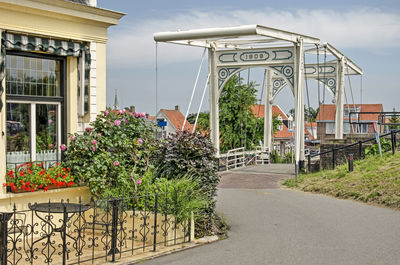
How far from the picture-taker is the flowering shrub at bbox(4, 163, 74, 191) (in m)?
9.24

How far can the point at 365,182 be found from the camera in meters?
15.4

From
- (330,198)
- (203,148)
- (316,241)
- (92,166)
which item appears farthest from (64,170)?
(330,198)

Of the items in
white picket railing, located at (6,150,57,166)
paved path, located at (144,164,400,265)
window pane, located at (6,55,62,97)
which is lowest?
paved path, located at (144,164,400,265)

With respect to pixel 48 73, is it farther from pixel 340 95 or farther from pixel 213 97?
pixel 340 95

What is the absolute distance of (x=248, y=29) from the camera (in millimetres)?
17219

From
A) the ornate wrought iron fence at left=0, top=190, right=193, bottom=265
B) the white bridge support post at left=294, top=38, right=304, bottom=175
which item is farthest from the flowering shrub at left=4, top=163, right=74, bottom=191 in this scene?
the white bridge support post at left=294, top=38, right=304, bottom=175

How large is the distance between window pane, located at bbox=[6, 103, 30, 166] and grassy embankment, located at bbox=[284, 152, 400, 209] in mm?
9297

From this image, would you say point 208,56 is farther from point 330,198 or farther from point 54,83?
point 54,83

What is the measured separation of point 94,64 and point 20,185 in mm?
3216

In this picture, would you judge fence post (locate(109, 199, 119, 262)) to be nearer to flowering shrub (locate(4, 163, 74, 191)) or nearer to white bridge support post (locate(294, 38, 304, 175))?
flowering shrub (locate(4, 163, 74, 191))

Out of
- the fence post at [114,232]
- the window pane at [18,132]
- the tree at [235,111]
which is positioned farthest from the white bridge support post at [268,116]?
the fence post at [114,232]

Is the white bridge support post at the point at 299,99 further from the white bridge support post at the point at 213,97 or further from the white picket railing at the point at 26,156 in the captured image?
the white picket railing at the point at 26,156

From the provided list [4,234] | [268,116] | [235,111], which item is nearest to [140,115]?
[4,234]

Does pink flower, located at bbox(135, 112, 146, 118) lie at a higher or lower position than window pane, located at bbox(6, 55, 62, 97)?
lower
